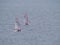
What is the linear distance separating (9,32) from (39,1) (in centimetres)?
47

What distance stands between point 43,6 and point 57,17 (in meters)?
0.20

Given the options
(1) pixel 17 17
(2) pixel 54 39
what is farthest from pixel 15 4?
(2) pixel 54 39

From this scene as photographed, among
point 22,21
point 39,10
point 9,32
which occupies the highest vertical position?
point 39,10

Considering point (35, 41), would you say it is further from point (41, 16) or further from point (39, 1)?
point (39, 1)

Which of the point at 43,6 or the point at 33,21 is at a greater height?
the point at 43,6

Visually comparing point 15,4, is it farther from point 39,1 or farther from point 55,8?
point 55,8

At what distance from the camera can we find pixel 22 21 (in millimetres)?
1441

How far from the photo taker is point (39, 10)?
1.46 metres

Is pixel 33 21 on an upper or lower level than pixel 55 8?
lower

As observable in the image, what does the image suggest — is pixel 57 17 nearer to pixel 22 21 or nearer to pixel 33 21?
pixel 33 21

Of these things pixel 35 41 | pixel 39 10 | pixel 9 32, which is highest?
→ pixel 39 10

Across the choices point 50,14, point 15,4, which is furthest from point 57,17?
point 15,4

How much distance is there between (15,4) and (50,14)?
40 cm

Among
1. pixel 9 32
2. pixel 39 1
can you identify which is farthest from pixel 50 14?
pixel 9 32
